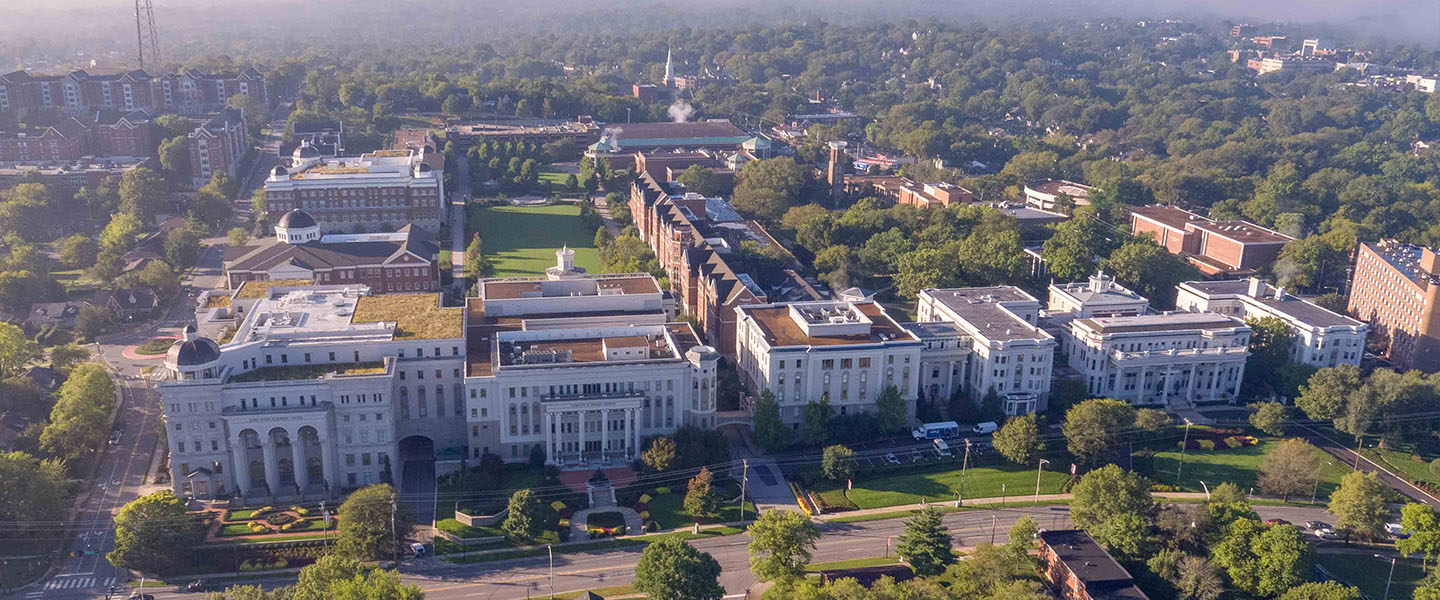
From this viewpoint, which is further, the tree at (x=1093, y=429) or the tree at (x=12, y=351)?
the tree at (x=12, y=351)

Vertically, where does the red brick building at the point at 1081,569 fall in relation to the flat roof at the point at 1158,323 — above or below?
below

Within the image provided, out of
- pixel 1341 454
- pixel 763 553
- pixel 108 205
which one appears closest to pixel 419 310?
pixel 763 553

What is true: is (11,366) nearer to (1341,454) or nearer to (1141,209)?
(1341,454)

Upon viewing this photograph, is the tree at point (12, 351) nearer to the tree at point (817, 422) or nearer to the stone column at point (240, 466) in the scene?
the stone column at point (240, 466)

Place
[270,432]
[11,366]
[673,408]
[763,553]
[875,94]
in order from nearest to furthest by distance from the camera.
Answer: [763,553]
[270,432]
[673,408]
[11,366]
[875,94]

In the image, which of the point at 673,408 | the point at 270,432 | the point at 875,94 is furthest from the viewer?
the point at 875,94

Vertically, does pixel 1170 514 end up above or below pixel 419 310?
below

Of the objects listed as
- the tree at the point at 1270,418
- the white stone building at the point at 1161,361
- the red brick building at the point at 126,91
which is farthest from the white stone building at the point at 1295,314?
the red brick building at the point at 126,91

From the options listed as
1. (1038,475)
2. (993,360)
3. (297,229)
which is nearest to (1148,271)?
(993,360)

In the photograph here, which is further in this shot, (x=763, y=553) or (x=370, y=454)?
(x=370, y=454)
